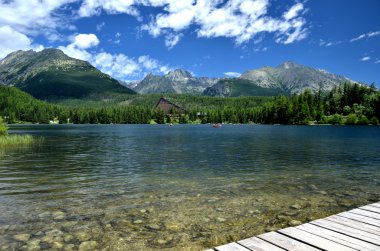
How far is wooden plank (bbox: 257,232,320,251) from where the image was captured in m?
9.46

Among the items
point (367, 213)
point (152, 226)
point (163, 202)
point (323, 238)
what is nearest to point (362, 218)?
point (367, 213)

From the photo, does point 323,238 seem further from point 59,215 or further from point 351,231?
point 59,215

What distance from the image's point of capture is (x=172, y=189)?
89.4ft

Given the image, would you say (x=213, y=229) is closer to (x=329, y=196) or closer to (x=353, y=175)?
(x=329, y=196)

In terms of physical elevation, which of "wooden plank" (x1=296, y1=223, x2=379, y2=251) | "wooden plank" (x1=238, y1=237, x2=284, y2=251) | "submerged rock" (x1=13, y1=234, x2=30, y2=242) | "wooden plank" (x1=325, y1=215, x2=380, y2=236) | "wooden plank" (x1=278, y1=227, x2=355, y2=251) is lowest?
"submerged rock" (x1=13, y1=234, x2=30, y2=242)

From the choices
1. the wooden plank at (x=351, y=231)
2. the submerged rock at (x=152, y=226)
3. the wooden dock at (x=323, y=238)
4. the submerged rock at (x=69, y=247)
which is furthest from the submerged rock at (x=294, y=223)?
the submerged rock at (x=69, y=247)

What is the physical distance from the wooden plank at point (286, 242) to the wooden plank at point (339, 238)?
1.23 m

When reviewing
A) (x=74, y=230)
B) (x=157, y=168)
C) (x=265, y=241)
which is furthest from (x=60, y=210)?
(x=157, y=168)

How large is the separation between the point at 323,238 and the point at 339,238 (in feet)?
1.78

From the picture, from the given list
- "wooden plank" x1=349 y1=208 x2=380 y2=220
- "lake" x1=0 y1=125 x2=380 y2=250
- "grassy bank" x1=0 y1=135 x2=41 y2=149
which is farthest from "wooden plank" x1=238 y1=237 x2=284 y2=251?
"grassy bank" x1=0 y1=135 x2=41 y2=149

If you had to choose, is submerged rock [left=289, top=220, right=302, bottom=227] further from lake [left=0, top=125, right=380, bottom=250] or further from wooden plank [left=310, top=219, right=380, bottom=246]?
→ wooden plank [left=310, top=219, right=380, bottom=246]

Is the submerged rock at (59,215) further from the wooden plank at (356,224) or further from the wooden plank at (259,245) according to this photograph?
the wooden plank at (356,224)

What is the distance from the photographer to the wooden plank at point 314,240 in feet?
31.2

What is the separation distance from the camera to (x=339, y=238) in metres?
10.4
